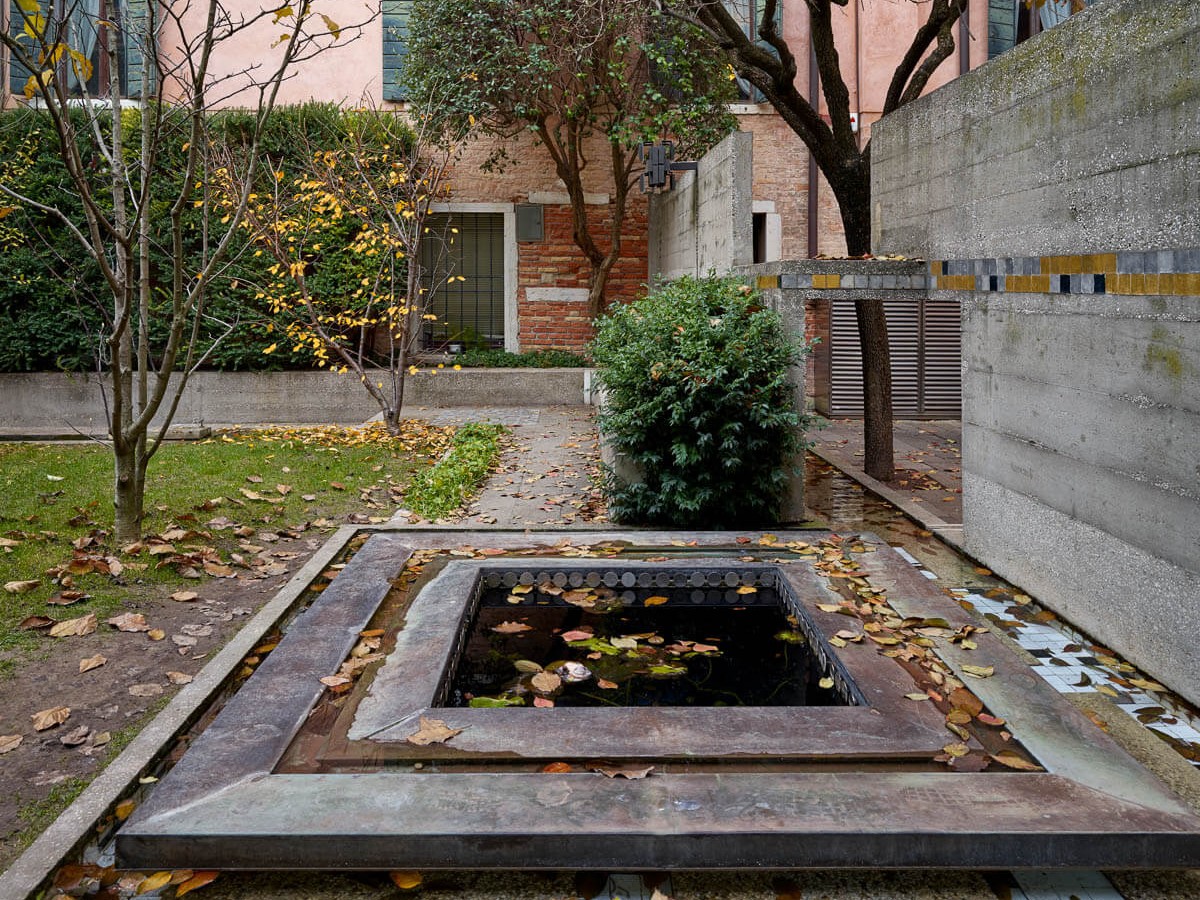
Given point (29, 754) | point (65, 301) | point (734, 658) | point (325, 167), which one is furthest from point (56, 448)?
point (734, 658)

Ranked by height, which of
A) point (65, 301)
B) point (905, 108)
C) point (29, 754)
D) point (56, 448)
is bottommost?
point (29, 754)

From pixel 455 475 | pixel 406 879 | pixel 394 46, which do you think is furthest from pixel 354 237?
pixel 406 879

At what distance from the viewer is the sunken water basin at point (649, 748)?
9.76 ft

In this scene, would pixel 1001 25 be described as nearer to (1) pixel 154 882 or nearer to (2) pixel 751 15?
(2) pixel 751 15

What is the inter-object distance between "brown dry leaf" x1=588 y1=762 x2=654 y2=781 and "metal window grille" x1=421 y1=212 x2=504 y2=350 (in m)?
13.1

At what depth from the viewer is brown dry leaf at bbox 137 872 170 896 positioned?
9.82 ft

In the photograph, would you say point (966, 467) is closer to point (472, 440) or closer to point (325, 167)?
point (472, 440)

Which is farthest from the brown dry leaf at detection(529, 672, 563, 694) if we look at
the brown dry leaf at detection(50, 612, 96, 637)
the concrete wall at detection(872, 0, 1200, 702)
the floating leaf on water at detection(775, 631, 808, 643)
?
the concrete wall at detection(872, 0, 1200, 702)

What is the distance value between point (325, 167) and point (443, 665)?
1001 centimetres

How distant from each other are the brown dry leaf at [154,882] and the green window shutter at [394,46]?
13.2 metres

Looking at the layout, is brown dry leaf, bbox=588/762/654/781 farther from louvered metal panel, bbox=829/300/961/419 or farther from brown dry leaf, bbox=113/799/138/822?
louvered metal panel, bbox=829/300/961/419

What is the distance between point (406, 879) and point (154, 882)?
2.31 ft

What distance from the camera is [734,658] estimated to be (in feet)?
16.1

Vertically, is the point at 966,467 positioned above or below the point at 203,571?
above
